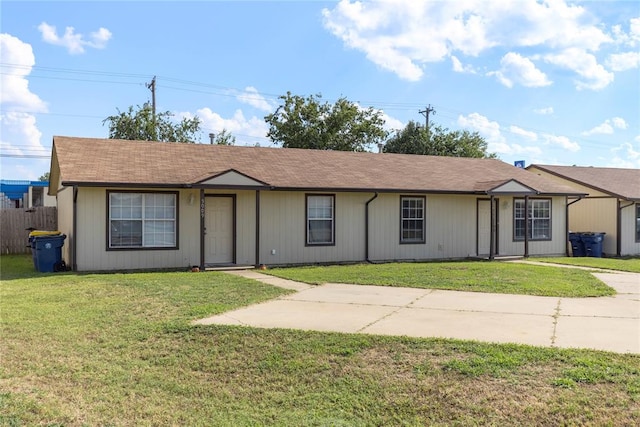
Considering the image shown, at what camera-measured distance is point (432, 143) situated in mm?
41719

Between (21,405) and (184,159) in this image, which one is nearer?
(21,405)

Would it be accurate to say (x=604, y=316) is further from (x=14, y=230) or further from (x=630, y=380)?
(x=14, y=230)

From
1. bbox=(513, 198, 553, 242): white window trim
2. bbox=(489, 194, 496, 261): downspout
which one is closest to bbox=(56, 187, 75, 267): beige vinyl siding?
bbox=(489, 194, 496, 261): downspout

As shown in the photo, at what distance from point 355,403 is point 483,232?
14889mm

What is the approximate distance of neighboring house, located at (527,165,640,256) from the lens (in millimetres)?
20562

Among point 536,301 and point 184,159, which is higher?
point 184,159

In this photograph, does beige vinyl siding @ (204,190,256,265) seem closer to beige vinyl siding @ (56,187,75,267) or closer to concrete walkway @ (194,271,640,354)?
beige vinyl siding @ (56,187,75,267)

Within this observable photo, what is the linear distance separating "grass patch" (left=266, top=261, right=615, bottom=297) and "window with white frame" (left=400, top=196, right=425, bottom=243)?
9.51 ft

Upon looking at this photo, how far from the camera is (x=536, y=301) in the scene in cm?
909

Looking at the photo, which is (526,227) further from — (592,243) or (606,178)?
(606,178)

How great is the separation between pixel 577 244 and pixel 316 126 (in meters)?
21.4

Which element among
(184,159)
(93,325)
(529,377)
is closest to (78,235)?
(184,159)

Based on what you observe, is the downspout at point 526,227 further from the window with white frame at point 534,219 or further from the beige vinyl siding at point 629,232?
Answer: the beige vinyl siding at point 629,232

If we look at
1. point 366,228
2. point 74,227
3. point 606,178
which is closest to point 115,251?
point 74,227
